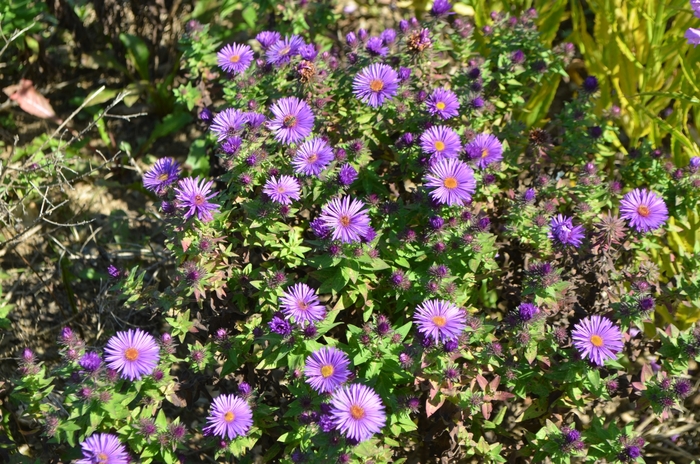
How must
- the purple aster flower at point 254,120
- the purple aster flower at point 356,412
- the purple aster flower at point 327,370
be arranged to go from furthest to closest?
the purple aster flower at point 254,120 → the purple aster flower at point 327,370 → the purple aster flower at point 356,412

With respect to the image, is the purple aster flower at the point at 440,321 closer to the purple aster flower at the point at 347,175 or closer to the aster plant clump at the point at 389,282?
the aster plant clump at the point at 389,282

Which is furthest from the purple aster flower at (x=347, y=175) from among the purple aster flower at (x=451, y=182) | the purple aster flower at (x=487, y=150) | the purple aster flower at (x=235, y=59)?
the purple aster flower at (x=235, y=59)

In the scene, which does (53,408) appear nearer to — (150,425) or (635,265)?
(150,425)

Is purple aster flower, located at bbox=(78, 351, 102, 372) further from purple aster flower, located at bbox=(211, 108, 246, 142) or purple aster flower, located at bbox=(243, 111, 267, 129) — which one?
purple aster flower, located at bbox=(243, 111, 267, 129)

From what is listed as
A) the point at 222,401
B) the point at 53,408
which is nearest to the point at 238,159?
the point at 222,401

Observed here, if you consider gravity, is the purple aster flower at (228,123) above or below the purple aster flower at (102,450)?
above

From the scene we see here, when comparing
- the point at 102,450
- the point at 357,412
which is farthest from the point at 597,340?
the point at 102,450

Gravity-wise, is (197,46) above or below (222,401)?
above
